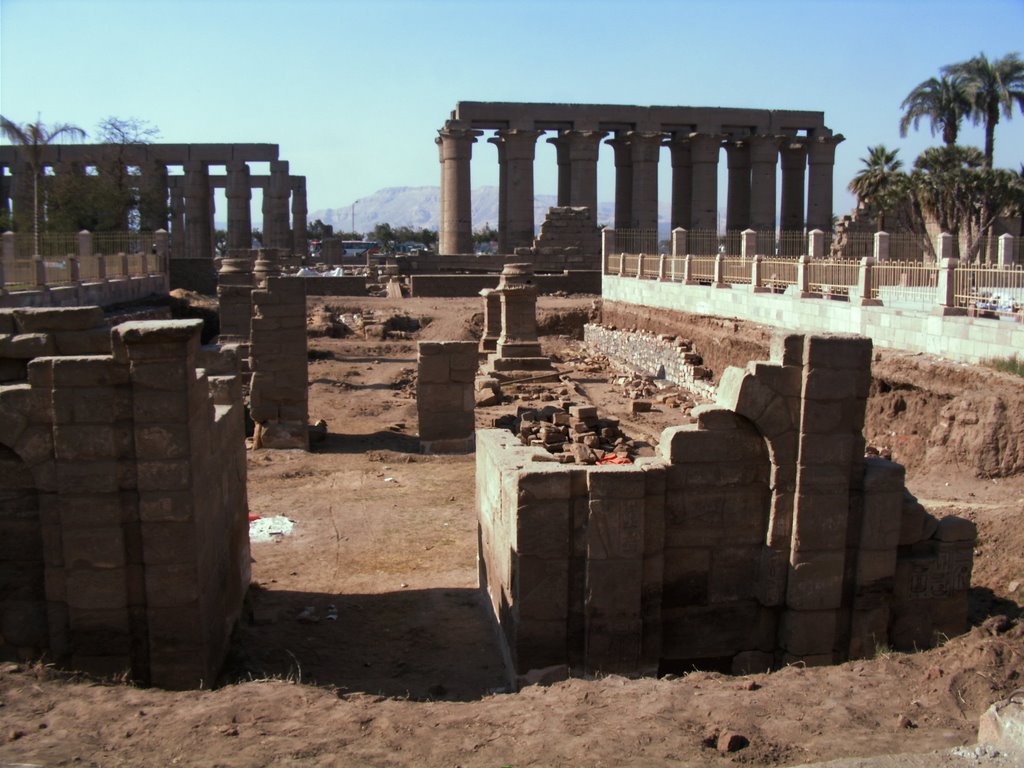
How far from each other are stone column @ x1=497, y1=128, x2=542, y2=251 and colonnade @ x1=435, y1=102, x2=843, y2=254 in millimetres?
46

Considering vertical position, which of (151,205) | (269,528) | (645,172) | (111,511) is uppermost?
(645,172)

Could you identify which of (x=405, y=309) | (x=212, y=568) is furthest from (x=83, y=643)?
(x=405, y=309)

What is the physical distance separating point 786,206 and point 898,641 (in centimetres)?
4343

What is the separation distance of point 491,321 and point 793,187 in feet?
87.8

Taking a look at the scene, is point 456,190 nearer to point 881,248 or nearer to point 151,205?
point 151,205

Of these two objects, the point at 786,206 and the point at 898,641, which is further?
the point at 786,206

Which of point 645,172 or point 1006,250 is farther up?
point 645,172

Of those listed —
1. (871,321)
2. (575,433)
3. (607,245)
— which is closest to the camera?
(575,433)

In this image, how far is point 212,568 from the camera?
7.07 metres

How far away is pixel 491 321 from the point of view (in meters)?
27.0

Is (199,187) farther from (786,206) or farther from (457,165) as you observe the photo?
(786,206)

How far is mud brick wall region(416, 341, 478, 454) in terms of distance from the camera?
1526cm

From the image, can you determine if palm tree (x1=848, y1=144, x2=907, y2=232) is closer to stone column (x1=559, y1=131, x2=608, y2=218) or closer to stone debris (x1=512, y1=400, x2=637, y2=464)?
stone column (x1=559, y1=131, x2=608, y2=218)

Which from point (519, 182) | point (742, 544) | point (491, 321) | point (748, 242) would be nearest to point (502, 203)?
point (519, 182)
